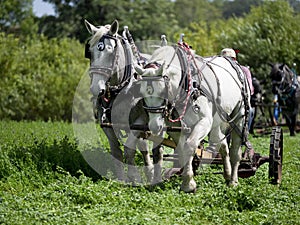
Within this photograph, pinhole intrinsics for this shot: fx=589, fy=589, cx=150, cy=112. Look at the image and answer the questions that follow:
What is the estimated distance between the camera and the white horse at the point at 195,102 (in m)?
6.95

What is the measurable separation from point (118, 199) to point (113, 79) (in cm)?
190

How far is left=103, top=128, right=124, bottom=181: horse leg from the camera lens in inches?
339

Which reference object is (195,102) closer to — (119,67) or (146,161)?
(119,67)

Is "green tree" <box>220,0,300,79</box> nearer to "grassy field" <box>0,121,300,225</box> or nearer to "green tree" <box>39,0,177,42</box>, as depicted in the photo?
"green tree" <box>39,0,177,42</box>

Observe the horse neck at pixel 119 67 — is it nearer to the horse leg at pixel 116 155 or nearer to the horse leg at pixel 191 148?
the horse leg at pixel 116 155

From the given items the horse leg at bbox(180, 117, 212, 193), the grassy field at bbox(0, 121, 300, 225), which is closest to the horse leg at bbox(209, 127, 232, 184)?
the grassy field at bbox(0, 121, 300, 225)

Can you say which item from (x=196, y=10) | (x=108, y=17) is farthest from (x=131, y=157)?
(x=196, y=10)

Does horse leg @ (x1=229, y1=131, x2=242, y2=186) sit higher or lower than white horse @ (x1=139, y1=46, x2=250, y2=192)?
lower

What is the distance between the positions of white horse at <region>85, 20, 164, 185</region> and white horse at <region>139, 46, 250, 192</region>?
657mm

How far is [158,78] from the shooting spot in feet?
22.8

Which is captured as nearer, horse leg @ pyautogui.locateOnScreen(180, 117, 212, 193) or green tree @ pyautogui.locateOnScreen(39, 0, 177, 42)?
horse leg @ pyautogui.locateOnScreen(180, 117, 212, 193)

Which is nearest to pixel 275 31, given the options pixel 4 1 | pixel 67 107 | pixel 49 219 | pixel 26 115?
pixel 67 107

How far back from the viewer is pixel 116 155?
28.6ft

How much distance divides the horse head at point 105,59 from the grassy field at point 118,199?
131 centimetres
